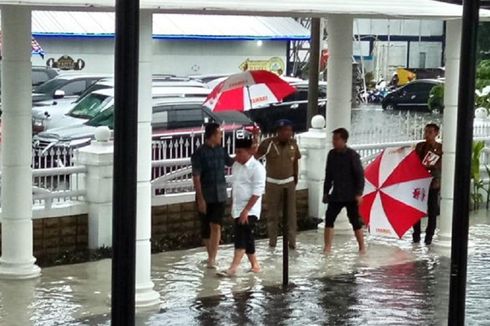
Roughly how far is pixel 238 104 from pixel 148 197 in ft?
9.88

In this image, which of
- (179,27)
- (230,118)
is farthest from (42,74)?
(230,118)

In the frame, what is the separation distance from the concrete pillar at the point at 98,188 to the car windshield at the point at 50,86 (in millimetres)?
16819

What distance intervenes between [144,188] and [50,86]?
2018 cm

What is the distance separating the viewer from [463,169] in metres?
6.12

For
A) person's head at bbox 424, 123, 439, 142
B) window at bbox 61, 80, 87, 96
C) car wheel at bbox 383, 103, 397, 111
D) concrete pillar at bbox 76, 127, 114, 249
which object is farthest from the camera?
car wheel at bbox 383, 103, 397, 111

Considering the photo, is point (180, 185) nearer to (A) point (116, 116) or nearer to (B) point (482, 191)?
(B) point (482, 191)

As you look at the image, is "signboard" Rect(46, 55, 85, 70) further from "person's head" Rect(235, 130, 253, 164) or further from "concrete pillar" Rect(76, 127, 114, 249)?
"person's head" Rect(235, 130, 253, 164)

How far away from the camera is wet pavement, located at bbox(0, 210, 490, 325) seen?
1010cm

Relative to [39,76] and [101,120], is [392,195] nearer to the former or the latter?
[101,120]

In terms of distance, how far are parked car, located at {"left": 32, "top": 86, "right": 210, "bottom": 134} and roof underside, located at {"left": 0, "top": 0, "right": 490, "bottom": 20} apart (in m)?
9.58

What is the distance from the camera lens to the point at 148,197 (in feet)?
34.3

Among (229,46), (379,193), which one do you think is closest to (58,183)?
(379,193)

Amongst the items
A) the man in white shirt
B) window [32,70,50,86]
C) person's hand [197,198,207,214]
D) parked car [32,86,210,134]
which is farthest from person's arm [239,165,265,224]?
window [32,70,50,86]

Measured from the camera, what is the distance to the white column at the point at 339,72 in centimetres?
1422
